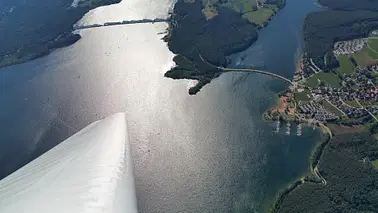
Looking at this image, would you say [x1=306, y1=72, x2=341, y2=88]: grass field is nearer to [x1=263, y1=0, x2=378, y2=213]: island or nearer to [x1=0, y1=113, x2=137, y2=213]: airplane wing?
[x1=263, y1=0, x2=378, y2=213]: island

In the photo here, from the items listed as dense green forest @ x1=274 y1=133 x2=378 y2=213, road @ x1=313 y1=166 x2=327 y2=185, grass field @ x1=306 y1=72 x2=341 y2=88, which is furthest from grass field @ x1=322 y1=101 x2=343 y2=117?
road @ x1=313 y1=166 x2=327 y2=185

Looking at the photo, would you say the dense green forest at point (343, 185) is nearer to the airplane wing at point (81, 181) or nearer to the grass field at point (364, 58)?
the grass field at point (364, 58)

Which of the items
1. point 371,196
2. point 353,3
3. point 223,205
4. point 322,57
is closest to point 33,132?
point 223,205

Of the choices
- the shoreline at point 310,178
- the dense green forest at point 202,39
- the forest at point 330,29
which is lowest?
the shoreline at point 310,178

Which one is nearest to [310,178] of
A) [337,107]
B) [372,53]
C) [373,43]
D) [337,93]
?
[337,107]

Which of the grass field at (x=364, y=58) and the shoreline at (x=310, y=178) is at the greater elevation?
the shoreline at (x=310, y=178)

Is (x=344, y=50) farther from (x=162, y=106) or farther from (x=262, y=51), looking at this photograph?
(x=162, y=106)

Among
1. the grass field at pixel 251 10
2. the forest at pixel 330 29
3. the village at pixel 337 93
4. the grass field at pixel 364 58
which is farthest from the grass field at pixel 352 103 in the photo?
the grass field at pixel 251 10
